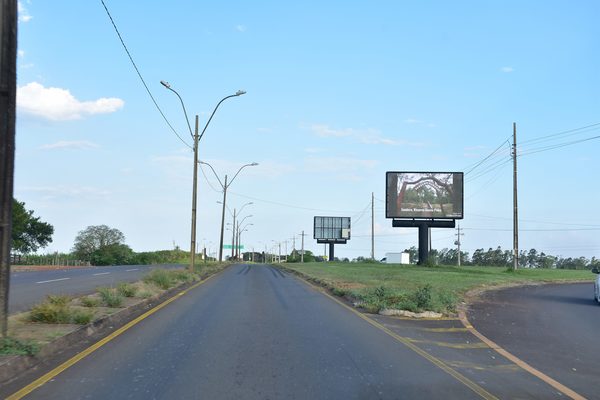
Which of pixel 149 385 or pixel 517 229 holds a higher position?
pixel 517 229

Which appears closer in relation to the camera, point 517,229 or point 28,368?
point 28,368

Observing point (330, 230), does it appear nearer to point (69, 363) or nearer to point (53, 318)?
point (53, 318)

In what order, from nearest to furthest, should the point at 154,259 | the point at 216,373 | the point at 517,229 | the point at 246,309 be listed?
the point at 216,373 → the point at 246,309 → the point at 517,229 → the point at 154,259

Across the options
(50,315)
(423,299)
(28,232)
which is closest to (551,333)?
(423,299)

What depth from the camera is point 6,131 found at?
898 cm

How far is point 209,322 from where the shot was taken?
1293cm

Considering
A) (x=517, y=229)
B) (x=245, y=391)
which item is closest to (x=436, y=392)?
(x=245, y=391)

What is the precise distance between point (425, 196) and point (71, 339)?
52169mm

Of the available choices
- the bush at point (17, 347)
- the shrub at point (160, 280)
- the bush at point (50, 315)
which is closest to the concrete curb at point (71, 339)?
the bush at point (17, 347)

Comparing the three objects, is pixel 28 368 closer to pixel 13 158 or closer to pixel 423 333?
pixel 13 158

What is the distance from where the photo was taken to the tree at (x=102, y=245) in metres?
108

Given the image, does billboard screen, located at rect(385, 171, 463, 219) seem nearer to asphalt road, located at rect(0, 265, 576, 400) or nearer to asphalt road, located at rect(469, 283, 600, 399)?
asphalt road, located at rect(469, 283, 600, 399)

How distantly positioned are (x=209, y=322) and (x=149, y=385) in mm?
5921

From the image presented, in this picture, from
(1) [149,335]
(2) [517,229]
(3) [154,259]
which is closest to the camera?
(1) [149,335]
